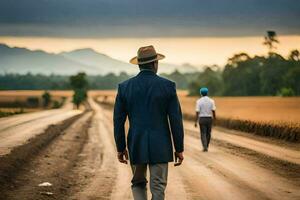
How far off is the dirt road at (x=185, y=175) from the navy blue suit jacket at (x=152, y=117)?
11.9ft

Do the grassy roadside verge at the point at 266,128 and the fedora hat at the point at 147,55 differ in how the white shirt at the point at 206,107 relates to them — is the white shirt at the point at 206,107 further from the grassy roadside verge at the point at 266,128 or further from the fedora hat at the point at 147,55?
the fedora hat at the point at 147,55

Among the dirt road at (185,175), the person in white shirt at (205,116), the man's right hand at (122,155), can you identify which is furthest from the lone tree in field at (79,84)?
the man's right hand at (122,155)

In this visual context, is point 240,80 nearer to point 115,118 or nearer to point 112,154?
point 112,154

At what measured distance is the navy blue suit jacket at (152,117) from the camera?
8094 millimetres

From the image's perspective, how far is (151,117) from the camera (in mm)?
8094

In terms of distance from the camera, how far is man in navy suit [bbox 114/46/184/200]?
26.6ft

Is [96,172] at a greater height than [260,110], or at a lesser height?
lesser

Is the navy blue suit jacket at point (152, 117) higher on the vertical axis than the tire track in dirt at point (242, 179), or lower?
higher

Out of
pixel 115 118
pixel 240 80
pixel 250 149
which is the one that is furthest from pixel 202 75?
pixel 115 118

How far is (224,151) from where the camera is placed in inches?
865

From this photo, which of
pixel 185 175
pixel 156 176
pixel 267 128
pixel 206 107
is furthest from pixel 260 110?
pixel 156 176

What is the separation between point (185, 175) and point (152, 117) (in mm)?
7131

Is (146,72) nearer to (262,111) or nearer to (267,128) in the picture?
(267,128)

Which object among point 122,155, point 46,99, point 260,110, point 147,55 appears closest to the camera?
point 147,55
